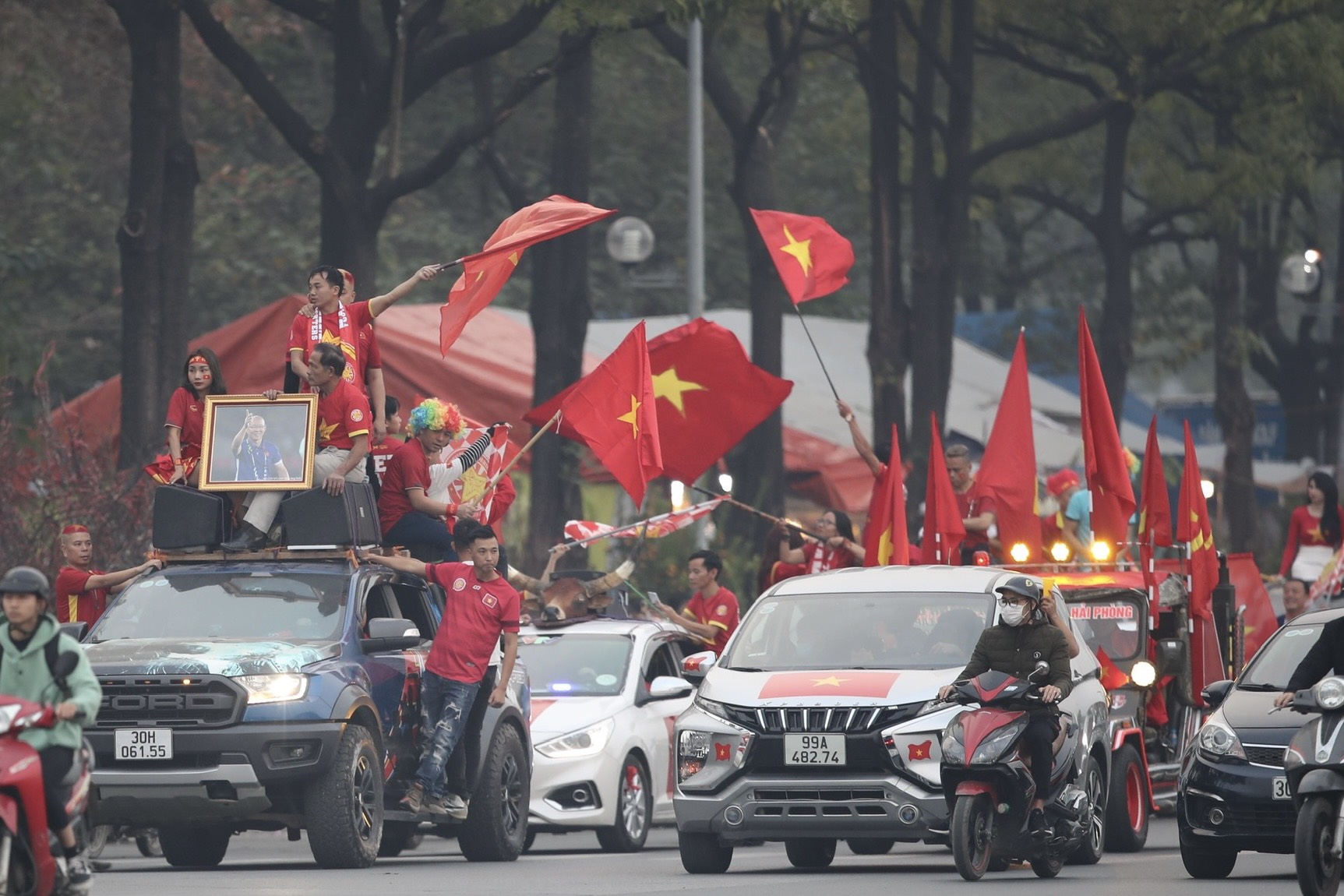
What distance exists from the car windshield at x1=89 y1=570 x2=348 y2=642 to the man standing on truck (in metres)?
0.58

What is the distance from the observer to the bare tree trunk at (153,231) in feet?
68.4

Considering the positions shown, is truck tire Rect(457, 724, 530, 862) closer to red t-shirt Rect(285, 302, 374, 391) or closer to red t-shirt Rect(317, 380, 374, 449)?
red t-shirt Rect(317, 380, 374, 449)

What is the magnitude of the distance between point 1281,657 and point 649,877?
151 inches

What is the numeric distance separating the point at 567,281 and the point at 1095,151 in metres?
18.8

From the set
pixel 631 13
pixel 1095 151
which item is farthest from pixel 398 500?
pixel 1095 151

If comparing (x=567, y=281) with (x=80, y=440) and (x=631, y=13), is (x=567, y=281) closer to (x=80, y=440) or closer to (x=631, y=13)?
(x=631, y=13)

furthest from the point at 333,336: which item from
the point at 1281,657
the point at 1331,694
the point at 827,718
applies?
the point at 1331,694

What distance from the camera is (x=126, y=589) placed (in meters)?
14.7

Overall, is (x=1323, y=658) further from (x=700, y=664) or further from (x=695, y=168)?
(x=695, y=168)

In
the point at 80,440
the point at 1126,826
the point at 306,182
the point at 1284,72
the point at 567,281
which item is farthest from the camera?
the point at 306,182

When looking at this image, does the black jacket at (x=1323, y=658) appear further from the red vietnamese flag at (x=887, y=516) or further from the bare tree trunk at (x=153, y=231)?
the bare tree trunk at (x=153, y=231)

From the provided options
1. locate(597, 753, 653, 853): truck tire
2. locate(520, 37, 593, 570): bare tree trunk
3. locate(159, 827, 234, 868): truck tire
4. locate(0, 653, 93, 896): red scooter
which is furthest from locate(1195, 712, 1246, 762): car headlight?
locate(520, 37, 593, 570): bare tree trunk

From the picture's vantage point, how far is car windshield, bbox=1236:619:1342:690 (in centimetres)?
1445

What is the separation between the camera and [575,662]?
58.4 ft
